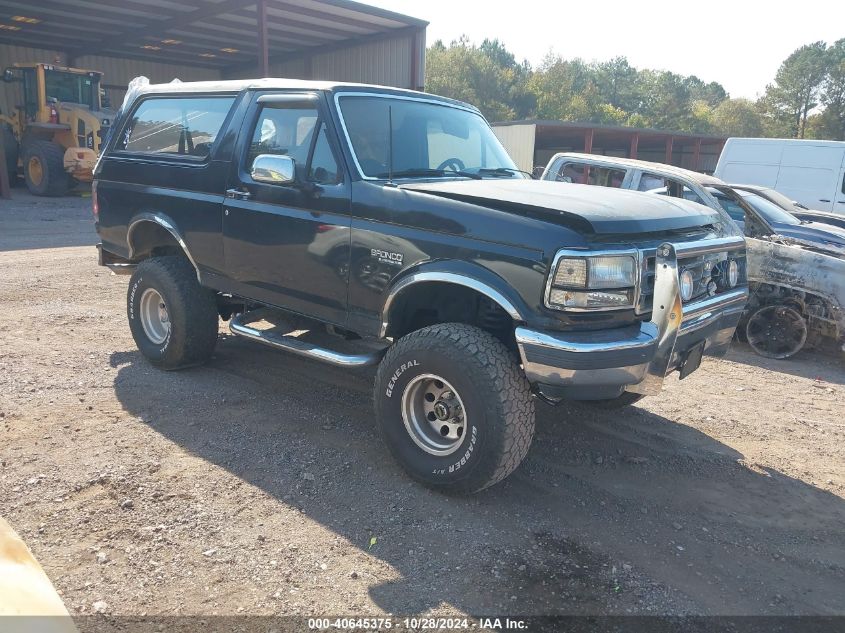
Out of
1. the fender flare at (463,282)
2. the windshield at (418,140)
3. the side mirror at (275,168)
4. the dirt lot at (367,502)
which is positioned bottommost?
the dirt lot at (367,502)

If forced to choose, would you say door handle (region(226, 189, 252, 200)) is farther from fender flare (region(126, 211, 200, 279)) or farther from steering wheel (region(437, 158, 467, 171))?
steering wheel (region(437, 158, 467, 171))

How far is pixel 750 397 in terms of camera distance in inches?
228

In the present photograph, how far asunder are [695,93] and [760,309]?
121m

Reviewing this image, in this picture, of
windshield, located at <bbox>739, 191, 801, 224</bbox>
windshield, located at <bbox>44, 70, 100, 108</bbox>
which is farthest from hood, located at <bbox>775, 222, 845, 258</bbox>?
windshield, located at <bbox>44, 70, 100, 108</bbox>

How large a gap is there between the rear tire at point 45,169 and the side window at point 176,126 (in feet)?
45.4

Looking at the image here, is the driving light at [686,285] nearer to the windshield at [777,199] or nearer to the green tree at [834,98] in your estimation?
the windshield at [777,199]

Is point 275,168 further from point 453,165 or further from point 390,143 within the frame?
point 453,165

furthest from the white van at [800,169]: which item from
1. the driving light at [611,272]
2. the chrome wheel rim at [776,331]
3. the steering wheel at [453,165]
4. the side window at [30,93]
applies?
the side window at [30,93]

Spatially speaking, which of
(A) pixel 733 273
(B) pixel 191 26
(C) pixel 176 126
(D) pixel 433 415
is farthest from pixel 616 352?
(B) pixel 191 26

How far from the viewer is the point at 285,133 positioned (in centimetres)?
454

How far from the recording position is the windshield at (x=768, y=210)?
7461mm

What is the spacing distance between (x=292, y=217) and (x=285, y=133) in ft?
2.12

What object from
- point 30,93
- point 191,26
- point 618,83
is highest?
point 618,83

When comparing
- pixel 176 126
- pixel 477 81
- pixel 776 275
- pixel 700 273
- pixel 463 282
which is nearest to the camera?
pixel 463 282
